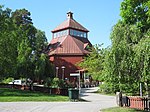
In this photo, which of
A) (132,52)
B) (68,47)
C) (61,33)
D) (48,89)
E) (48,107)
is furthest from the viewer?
(61,33)

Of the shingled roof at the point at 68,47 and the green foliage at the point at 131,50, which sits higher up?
the shingled roof at the point at 68,47

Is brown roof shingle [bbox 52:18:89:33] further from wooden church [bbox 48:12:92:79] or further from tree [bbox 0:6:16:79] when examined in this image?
tree [bbox 0:6:16:79]

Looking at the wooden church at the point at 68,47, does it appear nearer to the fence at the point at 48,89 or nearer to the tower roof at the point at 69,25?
the tower roof at the point at 69,25

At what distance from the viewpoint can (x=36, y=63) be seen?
152ft

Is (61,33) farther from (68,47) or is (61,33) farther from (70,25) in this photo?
(68,47)

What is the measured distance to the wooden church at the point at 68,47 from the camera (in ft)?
197

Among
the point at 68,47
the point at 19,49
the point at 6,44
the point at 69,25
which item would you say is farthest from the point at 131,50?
the point at 69,25

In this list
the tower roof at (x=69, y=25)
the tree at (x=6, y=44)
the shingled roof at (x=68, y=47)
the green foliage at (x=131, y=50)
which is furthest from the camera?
the tower roof at (x=69, y=25)

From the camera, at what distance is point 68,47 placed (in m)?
61.5

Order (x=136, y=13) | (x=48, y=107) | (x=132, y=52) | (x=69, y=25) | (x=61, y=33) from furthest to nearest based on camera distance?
(x=61, y=33), (x=69, y=25), (x=48, y=107), (x=136, y=13), (x=132, y=52)

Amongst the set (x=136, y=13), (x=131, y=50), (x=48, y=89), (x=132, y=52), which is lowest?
(x=48, y=89)

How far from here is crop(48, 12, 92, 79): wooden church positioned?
60.1 meters

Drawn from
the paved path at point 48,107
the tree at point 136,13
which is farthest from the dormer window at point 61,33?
the tree at point 136,13

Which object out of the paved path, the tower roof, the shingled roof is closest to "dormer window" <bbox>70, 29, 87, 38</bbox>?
the tower roof
